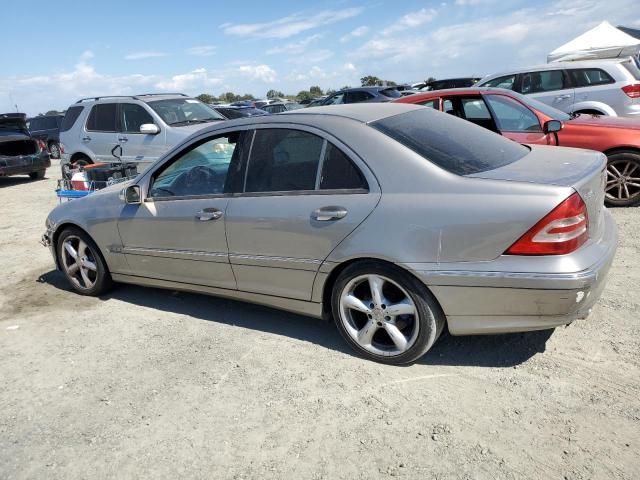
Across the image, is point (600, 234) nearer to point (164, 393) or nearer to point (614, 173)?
point (164, 393)

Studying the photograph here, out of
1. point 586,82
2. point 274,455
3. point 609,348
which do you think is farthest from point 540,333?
point 586,82

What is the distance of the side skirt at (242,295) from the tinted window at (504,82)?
7643 millimetres

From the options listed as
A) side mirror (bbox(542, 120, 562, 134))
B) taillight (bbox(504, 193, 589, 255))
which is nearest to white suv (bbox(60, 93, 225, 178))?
side mirror (bbox(542, 120, 562, 134))

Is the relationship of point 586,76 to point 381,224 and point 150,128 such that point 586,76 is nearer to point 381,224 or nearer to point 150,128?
point 150,128

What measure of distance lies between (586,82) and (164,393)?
29.7 ft

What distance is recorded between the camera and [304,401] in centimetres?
308

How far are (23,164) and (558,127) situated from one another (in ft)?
41.2

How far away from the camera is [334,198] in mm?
3309

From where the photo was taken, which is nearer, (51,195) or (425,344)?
(425,344)

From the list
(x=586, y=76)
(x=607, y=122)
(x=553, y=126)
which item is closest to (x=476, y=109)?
(x=553, y=126)

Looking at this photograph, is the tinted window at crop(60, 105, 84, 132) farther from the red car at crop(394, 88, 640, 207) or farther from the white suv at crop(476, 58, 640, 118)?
the white suv at crop(476, 58, 640, 118)

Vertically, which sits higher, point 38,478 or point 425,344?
point 425,344

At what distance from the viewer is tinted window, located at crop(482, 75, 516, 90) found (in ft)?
31.9

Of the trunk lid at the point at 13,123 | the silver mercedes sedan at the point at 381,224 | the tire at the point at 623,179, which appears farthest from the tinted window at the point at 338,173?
the trunk lid at the point at 13,123
